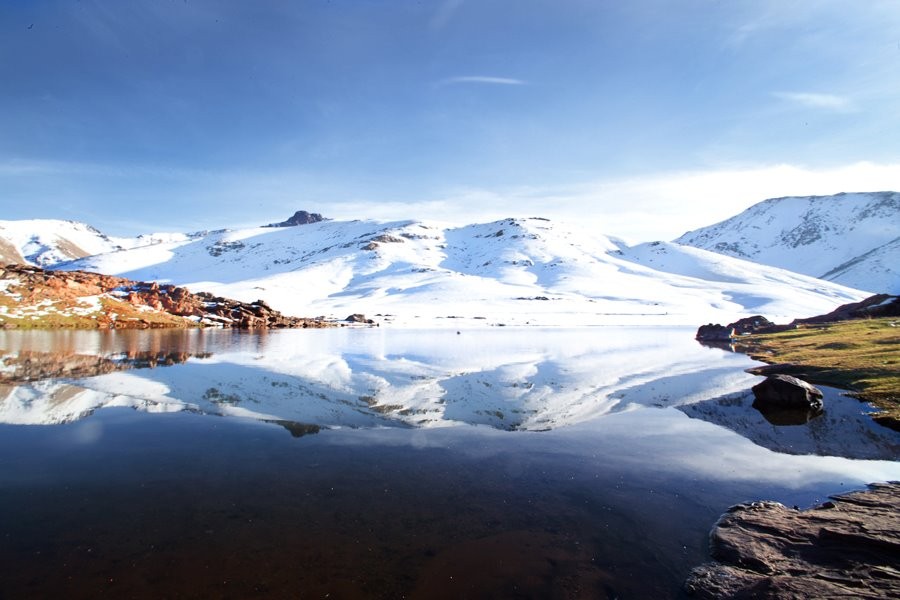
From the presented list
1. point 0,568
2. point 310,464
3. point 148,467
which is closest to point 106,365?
point 148,467

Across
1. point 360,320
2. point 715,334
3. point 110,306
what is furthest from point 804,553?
point 360,320

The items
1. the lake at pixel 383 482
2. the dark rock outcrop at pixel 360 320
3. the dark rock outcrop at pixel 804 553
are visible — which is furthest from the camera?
the dark rock outcrop at pixel 360 320

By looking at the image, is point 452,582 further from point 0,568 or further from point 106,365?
point 106,365

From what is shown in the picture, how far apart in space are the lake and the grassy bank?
1.63m

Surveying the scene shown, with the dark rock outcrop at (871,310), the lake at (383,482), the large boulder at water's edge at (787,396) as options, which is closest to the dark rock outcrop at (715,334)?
the dark rock outcrop at (871,310)

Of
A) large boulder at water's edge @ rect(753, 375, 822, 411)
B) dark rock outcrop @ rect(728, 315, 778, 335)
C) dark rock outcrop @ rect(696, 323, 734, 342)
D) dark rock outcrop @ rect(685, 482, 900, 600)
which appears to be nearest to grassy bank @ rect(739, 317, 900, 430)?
large boulder at water's edge @ rect(753, 375, 822, 411)

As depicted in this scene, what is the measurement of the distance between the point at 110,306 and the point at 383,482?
317 ft

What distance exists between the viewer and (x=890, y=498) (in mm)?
12195

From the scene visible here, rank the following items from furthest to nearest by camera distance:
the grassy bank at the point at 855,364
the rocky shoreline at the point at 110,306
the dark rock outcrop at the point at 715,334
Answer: the dark rock outcrop at the point at 715,334, the rocky shoreline at the point at 110,306, the grassy bank at the point at 855,364

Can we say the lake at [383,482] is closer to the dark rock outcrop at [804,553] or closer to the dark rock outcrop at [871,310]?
the dark rock outcrop at [804,553]

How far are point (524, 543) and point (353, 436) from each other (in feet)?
30.3

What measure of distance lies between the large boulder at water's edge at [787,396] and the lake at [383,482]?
1027mm

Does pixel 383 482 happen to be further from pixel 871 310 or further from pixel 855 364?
pixel 871 310

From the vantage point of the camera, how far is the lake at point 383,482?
8.67 m
